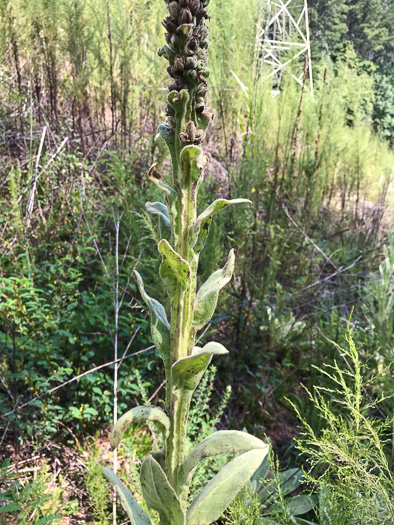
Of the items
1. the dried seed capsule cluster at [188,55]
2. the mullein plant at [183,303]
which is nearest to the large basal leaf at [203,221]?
the mullein plant at [183,303]

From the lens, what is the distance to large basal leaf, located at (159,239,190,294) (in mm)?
695

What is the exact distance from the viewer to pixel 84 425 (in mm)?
1885

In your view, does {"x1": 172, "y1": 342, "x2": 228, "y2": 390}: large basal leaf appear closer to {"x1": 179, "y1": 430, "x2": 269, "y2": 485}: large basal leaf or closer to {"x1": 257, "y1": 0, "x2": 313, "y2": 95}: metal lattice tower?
{"x1": 179, "y1": 430, "x2": 269, "y2": 485}: large basal leaf

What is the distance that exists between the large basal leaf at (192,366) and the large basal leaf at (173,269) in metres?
0.13

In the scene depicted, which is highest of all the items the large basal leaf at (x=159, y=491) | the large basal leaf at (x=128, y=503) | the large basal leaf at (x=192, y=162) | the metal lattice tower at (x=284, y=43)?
the metal lattice tower at (x=284, y=43)

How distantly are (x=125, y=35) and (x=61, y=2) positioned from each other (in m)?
0.48

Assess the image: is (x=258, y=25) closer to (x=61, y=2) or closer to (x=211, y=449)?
(x=61, y=2)

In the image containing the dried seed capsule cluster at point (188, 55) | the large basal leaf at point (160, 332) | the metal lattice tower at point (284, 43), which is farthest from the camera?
the metal lattice tower at point (284, 43)

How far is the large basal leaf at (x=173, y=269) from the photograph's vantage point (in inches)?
27.4

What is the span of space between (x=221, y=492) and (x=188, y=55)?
849 millimetres

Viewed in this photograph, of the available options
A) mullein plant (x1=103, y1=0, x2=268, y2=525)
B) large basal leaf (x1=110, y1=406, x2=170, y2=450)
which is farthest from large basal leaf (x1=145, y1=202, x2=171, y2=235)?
large basal leaf (x1=110, y1=406, x2=170, y2=450)

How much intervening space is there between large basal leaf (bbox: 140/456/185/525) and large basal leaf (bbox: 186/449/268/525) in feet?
0.12

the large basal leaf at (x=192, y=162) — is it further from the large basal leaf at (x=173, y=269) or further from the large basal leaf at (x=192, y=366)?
the large basal leaf at (x=192, y=366)

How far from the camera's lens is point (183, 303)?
0.78m
